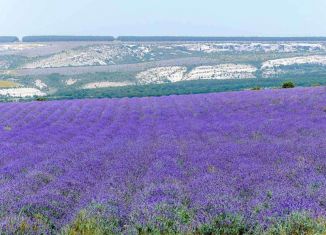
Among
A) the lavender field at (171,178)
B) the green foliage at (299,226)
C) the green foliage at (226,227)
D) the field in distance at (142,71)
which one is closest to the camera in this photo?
the green foliage at (299,226)

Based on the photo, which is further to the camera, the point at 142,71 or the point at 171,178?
the point at 142,71

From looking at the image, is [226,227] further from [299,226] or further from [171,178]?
[171,178]

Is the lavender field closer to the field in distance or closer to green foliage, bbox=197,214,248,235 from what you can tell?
green foliage, bbox=197,214,248,235

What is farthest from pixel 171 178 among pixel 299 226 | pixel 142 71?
pixel 142 71

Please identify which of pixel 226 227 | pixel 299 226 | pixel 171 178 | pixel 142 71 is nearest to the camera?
pixel 299 226

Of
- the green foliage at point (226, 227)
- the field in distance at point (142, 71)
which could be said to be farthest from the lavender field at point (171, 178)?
the field in distance at point (142, 71)

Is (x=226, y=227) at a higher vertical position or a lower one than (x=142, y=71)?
higher

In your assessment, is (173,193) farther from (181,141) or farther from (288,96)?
(288,96)

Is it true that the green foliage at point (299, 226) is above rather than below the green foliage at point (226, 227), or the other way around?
above

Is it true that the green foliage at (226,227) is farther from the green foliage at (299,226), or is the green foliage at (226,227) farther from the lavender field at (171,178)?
the green foliage at (299,226)
